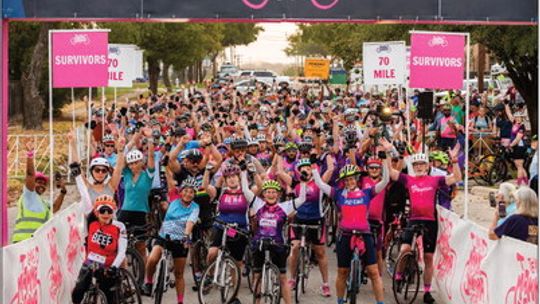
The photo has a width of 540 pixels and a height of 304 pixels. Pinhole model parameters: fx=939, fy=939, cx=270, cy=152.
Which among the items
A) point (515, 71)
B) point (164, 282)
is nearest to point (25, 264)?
point (164, 282)

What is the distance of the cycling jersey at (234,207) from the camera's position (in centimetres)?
1196

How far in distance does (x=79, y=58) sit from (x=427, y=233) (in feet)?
18.6

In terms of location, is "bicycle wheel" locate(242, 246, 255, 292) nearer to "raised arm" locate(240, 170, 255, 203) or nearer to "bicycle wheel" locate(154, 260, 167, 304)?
"raised arm" locate(240, 170, 255, 203)

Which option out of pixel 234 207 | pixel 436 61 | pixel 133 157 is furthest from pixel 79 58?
pixel 436 61

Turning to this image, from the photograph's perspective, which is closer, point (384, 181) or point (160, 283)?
point (160, 283)

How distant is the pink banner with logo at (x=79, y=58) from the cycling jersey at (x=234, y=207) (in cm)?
291

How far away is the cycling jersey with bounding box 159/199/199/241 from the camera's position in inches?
449

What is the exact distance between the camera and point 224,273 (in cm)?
1169

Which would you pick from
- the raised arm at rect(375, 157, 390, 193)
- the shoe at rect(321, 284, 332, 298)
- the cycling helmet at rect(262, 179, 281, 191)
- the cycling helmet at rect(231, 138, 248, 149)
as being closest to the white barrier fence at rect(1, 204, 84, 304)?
the cycling helmet at rect(231, 138, 248, 149)

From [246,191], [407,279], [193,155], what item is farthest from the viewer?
[193,155]

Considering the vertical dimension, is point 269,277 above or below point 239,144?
below

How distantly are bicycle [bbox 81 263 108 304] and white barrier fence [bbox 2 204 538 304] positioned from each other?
43 cm

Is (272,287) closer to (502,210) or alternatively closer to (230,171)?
(230,171)

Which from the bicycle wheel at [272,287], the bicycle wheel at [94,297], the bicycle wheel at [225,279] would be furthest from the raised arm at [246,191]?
the bicycle wheel at [94,297]
